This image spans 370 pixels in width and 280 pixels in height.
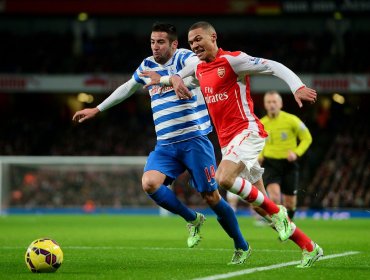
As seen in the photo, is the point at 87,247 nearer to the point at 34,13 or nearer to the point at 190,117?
the point at 190,117

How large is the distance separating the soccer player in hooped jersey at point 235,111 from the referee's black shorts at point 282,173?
17.9ft

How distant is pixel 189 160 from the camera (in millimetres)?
8711

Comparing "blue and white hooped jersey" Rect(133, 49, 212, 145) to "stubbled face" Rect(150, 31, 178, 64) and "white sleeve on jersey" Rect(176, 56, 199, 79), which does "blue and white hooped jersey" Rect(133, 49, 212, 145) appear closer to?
"stubbled face" Rect(150, 31, 178, 64)

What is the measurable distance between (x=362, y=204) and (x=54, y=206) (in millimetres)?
9137

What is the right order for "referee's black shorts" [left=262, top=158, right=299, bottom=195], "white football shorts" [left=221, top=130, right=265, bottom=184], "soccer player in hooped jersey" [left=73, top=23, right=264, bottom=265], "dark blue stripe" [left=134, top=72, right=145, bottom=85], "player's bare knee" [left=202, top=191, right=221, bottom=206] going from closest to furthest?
"white football shorts" [left=221, top=130, right=265, bottom=184]
"player's bare knee" [left=202, top=191, right=221, bottom=206]
"soccer player in hooped jersey" [left=73, top=23, right=264, bottom=265]
"dark blue stripe" [left=134, top=72, right=145, bottom=85]
"referee's black shorts" [left=262, top=158, right=299, bottom=195]

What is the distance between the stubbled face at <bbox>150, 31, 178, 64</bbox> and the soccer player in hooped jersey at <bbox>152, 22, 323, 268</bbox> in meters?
0.71

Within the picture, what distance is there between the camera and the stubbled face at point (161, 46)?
876 cm

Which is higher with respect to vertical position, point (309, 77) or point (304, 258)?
point (309, 77)

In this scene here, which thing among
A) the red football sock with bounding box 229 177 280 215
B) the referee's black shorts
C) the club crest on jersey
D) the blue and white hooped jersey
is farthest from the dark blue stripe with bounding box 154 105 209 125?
the referee's black shorts

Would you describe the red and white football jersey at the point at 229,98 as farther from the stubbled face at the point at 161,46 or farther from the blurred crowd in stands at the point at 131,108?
the blurred crowd in stands at the point at 131,108

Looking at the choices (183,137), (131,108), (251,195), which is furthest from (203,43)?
(131,108)

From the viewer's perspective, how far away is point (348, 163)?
2772 cm

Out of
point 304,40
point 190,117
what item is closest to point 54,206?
point 304,40

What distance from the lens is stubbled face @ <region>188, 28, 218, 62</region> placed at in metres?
7.86
